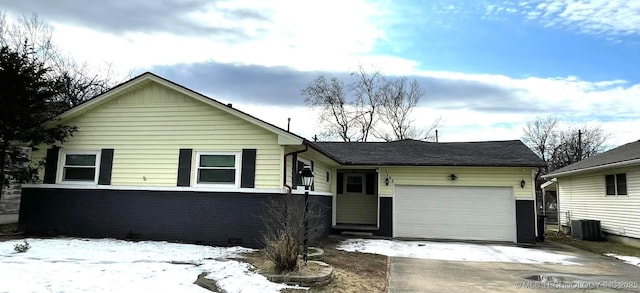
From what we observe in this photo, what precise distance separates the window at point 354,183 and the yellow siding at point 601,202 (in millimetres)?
9003

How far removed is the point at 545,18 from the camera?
11.9 metres

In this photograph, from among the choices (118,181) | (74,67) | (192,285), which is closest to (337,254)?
(192,285)

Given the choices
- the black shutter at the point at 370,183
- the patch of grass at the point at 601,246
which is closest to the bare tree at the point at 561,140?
the patch of grass at the point at 601,246

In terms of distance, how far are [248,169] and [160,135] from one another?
8.83 ft

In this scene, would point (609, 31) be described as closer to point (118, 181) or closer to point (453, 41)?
point (453, 41)

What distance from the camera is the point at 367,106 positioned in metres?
33.9

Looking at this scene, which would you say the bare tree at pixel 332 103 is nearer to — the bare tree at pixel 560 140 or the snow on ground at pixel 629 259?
the bare tree at pixel 560 140

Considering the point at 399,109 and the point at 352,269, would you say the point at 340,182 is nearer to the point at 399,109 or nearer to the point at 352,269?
the point at 352,269

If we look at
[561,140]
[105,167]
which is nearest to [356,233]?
[105,167]

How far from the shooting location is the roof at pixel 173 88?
33.5 ft

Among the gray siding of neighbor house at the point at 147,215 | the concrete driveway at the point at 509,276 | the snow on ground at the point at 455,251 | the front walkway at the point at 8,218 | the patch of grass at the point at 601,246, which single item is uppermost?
the gray siding of neighbor house at the point at 147,215

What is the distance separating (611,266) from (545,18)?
6758 mm

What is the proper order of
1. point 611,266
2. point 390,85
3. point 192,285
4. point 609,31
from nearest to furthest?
point 192,285 < point 611,266 < point 609,31 < point 390,85

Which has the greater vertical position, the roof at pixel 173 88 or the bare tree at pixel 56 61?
the bare tree at pixel 56 61
